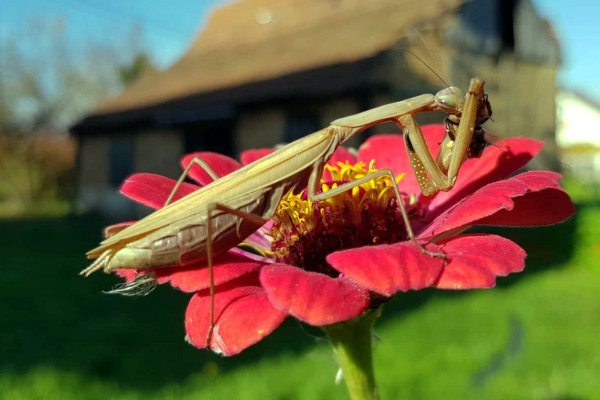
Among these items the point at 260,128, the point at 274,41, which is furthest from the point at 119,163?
the point at 260,128

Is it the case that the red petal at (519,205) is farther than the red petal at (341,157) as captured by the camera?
No

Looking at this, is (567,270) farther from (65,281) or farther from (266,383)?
(65,281)

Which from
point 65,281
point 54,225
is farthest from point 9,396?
point 54,225

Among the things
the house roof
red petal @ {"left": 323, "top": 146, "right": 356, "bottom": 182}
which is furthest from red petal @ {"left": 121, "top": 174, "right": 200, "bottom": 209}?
the house roof

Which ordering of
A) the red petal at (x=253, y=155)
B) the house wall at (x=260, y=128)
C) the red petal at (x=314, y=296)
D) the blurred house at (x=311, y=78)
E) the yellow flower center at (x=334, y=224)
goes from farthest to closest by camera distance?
1. the house wall at (x=260, y=128)
2. the blurred house at (x=311, y=78)
3. the red petal at (x=253, y=155)
4. the yellow flower center at (x=334, y=224)
5. the red petal at (x=314, y=296)

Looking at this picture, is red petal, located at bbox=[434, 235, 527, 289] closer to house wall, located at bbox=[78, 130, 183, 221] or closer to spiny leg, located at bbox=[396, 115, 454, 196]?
spiny leg, located at bbox=[396, 115, 454, 196]

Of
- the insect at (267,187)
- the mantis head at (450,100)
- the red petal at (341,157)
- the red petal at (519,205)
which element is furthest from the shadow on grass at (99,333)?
the red petal at (519,205)

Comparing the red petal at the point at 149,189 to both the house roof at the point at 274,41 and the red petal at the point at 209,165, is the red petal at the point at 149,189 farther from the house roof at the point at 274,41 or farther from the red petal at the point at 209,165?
the house roof at the point at 274,41
